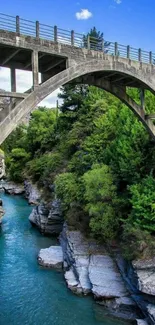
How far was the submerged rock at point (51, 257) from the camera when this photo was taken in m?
17.2

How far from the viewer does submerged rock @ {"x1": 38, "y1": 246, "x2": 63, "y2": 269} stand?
56.6 feet

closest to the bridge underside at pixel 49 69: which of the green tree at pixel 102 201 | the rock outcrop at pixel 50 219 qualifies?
the green tree at pixel 102 201

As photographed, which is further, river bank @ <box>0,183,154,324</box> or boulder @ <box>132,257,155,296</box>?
river bank @ <box>0,183,154,324</box>

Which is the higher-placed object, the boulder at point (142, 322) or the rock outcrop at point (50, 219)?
the rock outcrop at point (50, 219)

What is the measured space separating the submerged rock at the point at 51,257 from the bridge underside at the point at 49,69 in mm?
9123

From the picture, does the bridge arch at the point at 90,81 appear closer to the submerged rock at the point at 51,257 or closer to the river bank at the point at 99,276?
the river bank at the point at 99,276

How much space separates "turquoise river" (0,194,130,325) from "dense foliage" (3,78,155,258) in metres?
2.99

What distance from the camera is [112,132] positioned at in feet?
67.6

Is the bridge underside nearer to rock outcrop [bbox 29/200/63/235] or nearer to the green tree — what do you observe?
the green tree

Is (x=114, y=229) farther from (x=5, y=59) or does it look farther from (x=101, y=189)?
(x=5, y=59)

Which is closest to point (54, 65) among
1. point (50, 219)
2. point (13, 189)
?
point (50, 219)

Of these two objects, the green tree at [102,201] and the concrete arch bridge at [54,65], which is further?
the green tree at [102,201]

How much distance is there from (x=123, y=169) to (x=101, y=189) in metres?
1.68

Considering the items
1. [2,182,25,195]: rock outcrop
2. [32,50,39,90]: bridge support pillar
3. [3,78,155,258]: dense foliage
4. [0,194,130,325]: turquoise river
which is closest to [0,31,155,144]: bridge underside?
[32,50,39,90]: bridge support pillar
